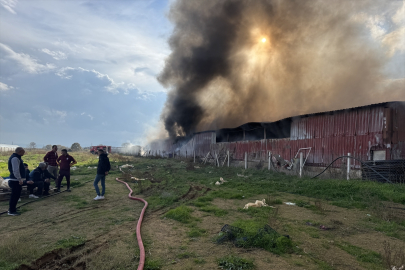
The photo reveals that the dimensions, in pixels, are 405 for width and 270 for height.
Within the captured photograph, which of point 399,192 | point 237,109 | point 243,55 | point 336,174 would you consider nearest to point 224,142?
point 237,109

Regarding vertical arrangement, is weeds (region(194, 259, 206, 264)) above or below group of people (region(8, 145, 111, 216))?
below

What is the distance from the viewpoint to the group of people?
7113mm

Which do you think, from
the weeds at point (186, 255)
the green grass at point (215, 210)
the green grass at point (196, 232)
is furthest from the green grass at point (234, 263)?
the green grass at point (215, 210)

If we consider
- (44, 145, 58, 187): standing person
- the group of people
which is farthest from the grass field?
(44, 145, 58, 187): standing person

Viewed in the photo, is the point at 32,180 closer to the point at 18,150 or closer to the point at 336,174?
the point at 18,150

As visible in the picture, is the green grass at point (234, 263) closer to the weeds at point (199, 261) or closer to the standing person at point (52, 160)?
the weeds at point (199, 261)

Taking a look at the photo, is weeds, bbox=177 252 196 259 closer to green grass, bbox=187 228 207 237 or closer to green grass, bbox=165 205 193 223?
green grass, bbox=187 228 207 237

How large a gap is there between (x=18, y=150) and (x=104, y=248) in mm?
4905

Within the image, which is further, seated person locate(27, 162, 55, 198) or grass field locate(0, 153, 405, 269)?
seated person locate(27, 162, 55, 198)

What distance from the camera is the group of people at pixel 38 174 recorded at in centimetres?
711

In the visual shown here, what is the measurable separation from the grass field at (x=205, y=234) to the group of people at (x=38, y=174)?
0.62 meters

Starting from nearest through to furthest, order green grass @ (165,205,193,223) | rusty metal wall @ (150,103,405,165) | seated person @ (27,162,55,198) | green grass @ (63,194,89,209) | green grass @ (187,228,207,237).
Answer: green grass @ (187,228,207,237)
green grass @ (165,205,193,223)
green grass @ (63,194,89,209)
seated person @ (27,162,55,198)
rusty metal wall @ (150,103,405,165)

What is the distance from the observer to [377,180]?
37.6 ft

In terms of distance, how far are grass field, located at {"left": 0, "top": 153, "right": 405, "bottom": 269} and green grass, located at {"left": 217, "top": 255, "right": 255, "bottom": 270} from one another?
0.05 ft
